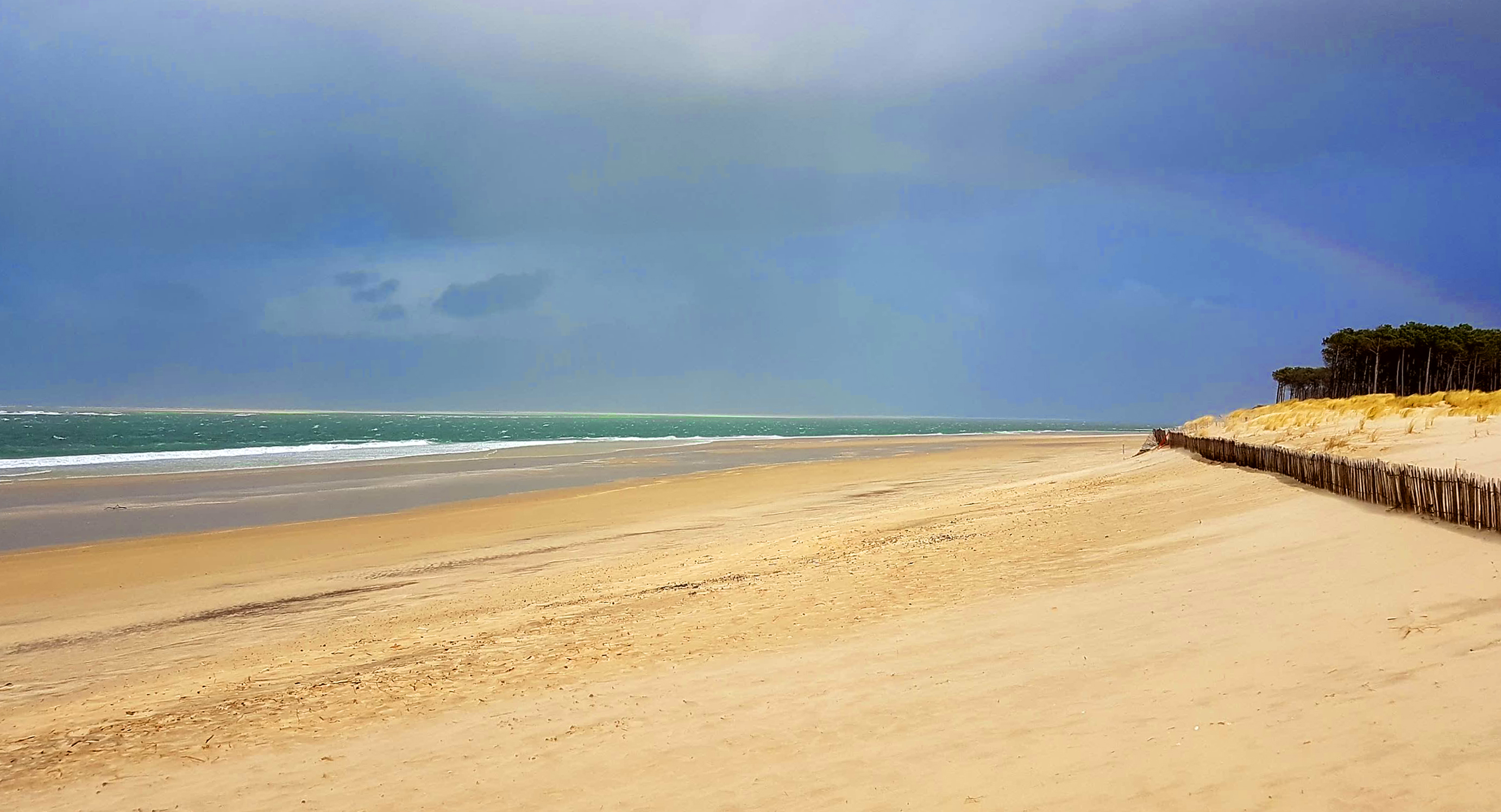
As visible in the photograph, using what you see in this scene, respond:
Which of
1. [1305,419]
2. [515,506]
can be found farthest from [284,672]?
[1305,419]

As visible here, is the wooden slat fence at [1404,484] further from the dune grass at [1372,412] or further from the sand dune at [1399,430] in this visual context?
the dune grass at [1372,412]

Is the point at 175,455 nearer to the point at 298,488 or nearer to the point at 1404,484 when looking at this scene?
the point at 298,488

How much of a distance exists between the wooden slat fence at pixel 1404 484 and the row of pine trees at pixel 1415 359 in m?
70.0

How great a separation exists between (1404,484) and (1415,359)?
89906 mm

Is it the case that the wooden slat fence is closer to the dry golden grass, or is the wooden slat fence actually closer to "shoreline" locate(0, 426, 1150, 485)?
the dry golden grass

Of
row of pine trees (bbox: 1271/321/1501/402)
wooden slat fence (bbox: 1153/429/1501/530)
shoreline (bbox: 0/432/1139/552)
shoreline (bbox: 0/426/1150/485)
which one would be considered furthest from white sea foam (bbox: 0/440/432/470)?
row of pine trees (bbox: 1271/321/1501/402)

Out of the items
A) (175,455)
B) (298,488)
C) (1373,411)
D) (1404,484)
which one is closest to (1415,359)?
(1373,411)

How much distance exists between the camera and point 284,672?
32.3ft

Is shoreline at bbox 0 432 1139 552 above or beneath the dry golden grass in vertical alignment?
beneath

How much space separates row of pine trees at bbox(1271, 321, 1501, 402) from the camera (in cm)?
7588

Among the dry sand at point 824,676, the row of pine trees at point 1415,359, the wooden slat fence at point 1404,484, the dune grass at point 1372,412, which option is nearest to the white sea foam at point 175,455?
the dry sand at point 824,676

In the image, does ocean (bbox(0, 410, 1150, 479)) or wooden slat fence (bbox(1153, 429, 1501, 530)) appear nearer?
wooden slat fence (bbox(1153, 429, 1501, 530))

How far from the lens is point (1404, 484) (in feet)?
37.6

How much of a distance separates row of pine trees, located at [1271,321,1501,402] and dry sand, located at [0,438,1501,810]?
7763cm
